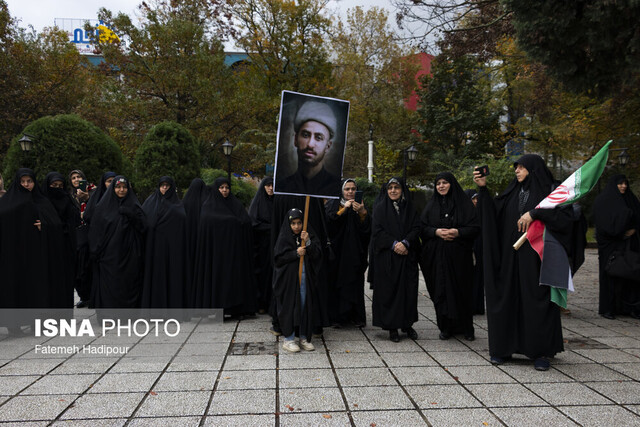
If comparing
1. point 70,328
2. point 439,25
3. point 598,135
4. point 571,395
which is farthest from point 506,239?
point 598,135

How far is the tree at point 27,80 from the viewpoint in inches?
778

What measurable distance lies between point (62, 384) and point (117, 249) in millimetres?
2605

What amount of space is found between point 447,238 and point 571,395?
2339mm

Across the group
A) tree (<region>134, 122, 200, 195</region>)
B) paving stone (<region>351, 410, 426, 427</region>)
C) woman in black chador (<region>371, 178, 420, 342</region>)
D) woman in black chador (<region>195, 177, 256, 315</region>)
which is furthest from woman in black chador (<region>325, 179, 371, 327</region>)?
tree (<region>134, 122, 200, 195</region>)

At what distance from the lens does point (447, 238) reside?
226 inches

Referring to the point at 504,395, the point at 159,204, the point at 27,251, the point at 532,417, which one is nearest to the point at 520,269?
the point at 504,395

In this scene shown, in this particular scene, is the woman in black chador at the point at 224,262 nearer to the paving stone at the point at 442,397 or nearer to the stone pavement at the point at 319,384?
the stone pavement at the point at 319,384

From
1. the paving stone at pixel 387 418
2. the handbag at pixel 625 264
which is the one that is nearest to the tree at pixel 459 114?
the handbag at pixel 625 264

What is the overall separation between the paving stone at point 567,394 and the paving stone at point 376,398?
3.82 feet

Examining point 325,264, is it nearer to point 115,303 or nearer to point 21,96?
point 115,303

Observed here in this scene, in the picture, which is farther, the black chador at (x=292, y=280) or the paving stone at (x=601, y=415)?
the black chador at (x=292, y=280)

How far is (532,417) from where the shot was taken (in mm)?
3367

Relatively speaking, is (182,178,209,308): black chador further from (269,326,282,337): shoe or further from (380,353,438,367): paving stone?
(380,353,438,367): paving stone

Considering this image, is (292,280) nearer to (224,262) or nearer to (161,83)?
(224,262)
